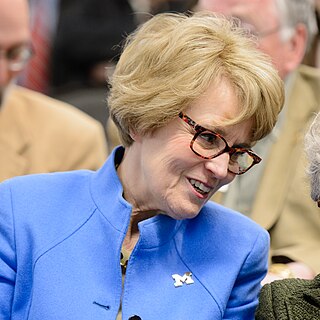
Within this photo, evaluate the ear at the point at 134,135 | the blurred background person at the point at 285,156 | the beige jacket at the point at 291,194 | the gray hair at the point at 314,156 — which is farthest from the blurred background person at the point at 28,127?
the gray hair at the point at 314,156

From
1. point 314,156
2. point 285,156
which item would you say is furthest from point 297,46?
point 314,156

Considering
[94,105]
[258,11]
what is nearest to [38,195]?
[258,11]

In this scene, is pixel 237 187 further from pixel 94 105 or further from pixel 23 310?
pixel 94 105

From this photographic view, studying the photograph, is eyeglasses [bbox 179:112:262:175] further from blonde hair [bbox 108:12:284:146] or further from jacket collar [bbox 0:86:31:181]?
jacket collar [bbox 0:86:31:181]

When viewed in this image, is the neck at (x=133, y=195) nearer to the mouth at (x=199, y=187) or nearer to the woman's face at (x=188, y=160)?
the woman's face at (x=188, y=160)

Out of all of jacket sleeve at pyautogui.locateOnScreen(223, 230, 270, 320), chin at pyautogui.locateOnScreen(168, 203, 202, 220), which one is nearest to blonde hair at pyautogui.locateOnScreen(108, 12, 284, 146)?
chin at pyautogui.locateOnScreen(168, 203, 202, 220)

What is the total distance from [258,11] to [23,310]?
6.54ft

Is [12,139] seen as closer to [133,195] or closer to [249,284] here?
[133,195]

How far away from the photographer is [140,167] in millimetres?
3270

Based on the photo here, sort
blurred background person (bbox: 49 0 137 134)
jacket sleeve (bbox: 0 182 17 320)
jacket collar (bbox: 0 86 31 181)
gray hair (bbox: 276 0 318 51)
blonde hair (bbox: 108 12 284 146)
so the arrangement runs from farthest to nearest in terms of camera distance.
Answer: blurred background person (bbox: 49 0 137 134)
gray hair (bbox: 276 0 318 51)
jacket collar (bbox: 0 86 31 181)
jacket sleeve (bbox: 0 182 17 320)
blonde hair (bbox: 108 12 284 146)

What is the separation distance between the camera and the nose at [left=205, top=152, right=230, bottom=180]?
3.11m

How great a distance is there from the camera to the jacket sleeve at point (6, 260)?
3213 millimetres

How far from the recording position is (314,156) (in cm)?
315

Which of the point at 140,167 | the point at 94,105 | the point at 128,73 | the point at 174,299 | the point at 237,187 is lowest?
the point at 94,105
